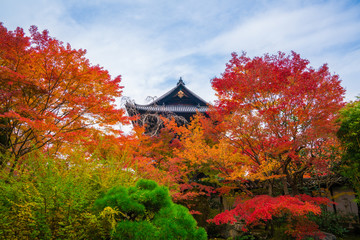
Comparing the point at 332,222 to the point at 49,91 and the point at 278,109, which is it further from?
the point at 49,91

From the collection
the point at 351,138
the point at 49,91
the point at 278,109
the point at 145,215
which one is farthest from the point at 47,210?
the point at 351,138

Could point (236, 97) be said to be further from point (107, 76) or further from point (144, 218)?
point (144, 218)

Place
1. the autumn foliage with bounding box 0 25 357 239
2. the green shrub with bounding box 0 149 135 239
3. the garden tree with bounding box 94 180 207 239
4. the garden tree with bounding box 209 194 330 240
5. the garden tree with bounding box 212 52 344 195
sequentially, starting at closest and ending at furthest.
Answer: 1. the green shrub with bounding box 0 149 135 239
2. the garden tree with bounding box 94 180 207 239
3. the autumn foliage with bounding box 0 25 357 239
4. the garden tree with bounding box 209 194 330 240
5. the garden tree with bounding box 212 52 344 195

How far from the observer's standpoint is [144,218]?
10.2 ft

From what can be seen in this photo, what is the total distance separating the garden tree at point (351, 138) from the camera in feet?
19.7

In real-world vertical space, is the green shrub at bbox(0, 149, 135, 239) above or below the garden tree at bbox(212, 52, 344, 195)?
below

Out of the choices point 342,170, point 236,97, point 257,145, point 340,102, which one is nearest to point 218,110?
point 236,97

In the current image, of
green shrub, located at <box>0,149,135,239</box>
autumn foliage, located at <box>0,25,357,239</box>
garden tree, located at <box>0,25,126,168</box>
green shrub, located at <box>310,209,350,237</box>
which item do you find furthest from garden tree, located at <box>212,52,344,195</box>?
green shrub, located at <box>0,149,135,239</box>

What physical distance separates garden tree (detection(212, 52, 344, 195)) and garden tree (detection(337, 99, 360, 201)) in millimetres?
333

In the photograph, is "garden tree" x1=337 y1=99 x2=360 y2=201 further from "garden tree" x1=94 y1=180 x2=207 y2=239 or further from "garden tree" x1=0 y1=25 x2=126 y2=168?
"garden tree" x1=0 y1=25 x2=126 y2=168

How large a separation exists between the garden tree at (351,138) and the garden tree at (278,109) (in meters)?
0.33

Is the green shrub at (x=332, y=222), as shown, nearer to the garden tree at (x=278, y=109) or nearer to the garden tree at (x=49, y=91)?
the garden tree at (x=278, y=109)

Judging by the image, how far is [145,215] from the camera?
3014 millimetres

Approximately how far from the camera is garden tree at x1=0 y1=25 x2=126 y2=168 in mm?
4949
